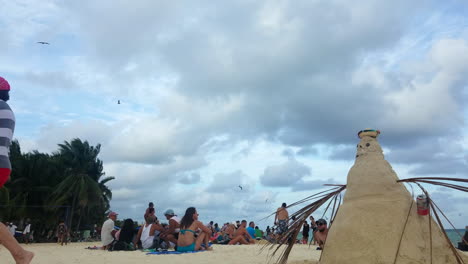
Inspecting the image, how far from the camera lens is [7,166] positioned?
12.9 ft

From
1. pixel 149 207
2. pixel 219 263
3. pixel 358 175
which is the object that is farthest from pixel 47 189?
pixel 358 175

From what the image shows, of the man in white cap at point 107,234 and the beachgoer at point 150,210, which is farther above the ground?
the beachgoer at point 150,210

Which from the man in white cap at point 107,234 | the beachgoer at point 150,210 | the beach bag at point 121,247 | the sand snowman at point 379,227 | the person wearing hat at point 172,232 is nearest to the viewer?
the sand snowman at point 379,227

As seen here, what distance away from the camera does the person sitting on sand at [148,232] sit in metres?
10.3

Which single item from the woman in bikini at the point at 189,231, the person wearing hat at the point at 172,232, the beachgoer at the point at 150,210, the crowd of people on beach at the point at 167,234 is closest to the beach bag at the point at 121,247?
the crowd of people on beach at the point at 167,234

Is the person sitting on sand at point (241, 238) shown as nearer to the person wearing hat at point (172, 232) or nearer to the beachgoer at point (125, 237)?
the person wearing hat at point (172, 232)

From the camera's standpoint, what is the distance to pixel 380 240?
4203mm

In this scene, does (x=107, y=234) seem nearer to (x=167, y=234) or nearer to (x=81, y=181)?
(x=167, y=234)

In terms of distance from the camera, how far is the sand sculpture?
414cm

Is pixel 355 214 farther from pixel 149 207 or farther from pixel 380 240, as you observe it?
pixel 149 207

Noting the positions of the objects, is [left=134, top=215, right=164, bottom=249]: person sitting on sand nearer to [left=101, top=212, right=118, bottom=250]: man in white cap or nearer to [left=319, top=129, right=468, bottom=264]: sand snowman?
[left=101, top=212, right=118, bottom=250]: man in white cap

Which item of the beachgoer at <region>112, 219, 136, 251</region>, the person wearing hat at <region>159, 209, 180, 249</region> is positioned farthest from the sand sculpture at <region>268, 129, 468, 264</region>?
the beachgoer at <region>112, 219, 136, 251</region>

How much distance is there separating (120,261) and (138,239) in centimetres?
381

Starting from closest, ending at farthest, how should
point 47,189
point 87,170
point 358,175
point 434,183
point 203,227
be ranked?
point 434,183 < point 358,175 < point 203,227 < point 47,189 < point 87,170
